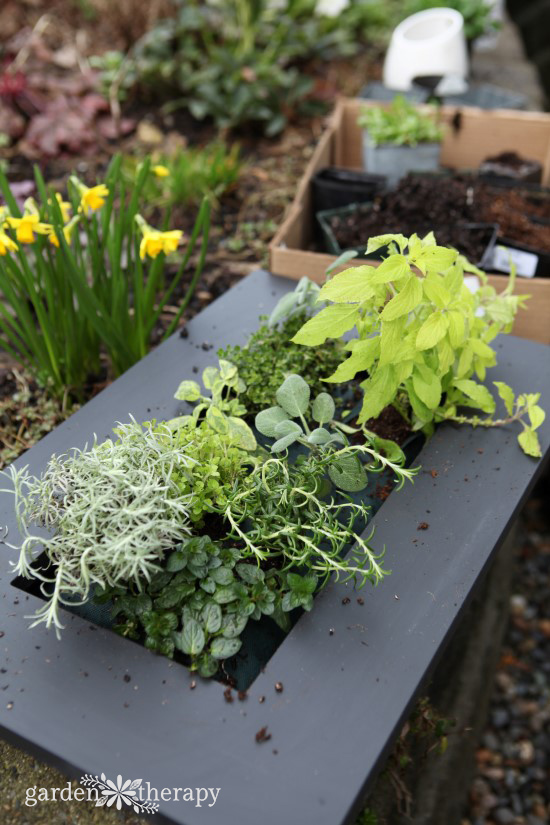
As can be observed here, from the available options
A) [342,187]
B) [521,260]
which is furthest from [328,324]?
[342,187]

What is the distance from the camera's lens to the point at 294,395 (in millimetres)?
1362

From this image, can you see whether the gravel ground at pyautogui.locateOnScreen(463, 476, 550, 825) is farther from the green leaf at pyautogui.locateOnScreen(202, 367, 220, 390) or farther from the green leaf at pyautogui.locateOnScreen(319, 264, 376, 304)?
the green leaf at pyautogui.locateOnScreen(319, 264, 376, 304)

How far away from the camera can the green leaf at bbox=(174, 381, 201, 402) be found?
149 centimetres

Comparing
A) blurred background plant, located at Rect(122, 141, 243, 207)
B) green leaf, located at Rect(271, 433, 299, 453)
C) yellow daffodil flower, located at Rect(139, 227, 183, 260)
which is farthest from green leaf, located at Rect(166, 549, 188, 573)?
blurred background plant, located at Rect(122, 141, 243, 207)

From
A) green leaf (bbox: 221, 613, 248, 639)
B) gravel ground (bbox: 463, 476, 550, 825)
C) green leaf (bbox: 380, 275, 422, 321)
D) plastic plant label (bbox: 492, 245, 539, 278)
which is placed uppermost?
green leaf (bbox: 380, 275, 422, 321)

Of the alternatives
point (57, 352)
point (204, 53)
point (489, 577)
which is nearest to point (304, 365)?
point (57, 352)

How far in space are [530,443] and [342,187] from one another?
1279mm

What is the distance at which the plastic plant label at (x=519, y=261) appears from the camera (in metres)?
2.09

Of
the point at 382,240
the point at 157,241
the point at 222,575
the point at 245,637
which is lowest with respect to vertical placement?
the point at 245,637

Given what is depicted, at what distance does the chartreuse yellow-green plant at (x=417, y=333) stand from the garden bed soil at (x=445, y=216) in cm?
71

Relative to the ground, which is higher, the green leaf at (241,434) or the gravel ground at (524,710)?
the green leaf at (241,434)

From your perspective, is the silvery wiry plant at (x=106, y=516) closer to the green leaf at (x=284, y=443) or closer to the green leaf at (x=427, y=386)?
the green leaf at (x=284, y=443)

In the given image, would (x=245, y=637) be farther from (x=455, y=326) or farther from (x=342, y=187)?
(x=342, y=187)

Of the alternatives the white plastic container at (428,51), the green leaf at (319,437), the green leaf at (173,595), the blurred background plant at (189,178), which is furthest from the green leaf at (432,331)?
the white plastic container at (428,51)
